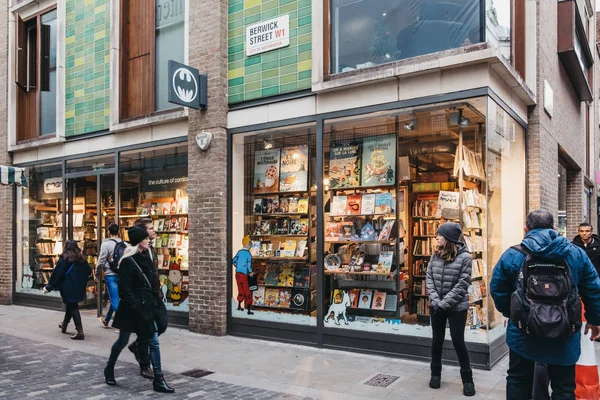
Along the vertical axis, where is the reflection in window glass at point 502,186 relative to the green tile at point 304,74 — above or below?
below

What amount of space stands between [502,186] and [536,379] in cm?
392

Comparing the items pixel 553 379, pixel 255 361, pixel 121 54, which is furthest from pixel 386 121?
pixel 121 54

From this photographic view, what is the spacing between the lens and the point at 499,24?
7.38 meters

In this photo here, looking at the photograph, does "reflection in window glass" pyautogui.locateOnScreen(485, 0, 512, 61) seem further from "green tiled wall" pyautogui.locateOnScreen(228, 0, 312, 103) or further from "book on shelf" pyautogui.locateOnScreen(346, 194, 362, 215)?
"book on shelf" pyautogui.locateOnScreen(346, 194, 362, 215)

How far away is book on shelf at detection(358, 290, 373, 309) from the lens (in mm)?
7978

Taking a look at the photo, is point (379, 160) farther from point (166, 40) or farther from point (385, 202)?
point (166, 40)

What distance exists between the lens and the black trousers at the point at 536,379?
166 inches

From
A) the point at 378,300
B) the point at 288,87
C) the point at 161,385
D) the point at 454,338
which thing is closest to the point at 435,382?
the point at 454,338

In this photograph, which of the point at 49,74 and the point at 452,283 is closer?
the point at 452,283

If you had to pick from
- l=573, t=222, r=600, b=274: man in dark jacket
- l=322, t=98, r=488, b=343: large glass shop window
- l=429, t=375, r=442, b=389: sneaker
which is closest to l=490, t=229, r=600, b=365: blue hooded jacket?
l=429, t=375, r=442, b=389: sneaker

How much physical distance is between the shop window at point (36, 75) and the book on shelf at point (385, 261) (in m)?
8.26

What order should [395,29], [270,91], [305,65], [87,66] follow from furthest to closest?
[87,66] → [270,91] → [305,65] → [395,29]

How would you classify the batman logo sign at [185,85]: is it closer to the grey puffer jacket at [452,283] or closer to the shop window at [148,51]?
the shop window at [148,51]

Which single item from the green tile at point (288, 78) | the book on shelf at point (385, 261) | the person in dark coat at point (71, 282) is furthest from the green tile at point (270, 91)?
Result: the person in dark coat at point (71, 282)
